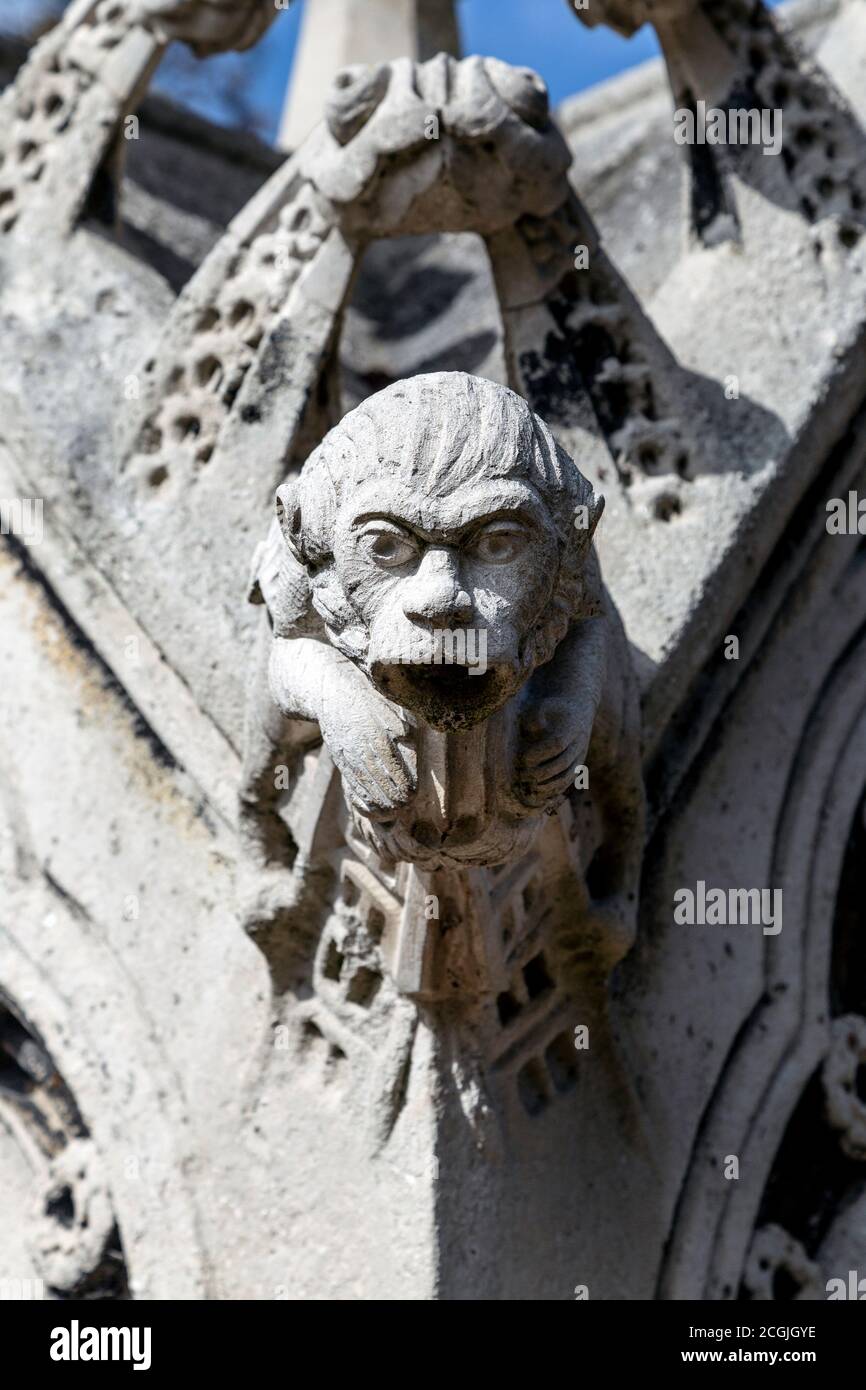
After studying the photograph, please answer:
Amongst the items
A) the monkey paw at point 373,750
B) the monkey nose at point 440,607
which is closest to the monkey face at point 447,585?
the monkey nose at point 440,607

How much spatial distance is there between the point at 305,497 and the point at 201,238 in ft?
8.19

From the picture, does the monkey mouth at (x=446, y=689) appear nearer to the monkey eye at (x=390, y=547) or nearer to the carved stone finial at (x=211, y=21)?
the monkey eye at (x=390, y=547)

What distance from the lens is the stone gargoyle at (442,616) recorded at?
239 cm

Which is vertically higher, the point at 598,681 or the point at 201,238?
the point at 201,238

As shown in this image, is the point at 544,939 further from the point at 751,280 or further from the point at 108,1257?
the point at 751,280

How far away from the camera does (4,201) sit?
402cm

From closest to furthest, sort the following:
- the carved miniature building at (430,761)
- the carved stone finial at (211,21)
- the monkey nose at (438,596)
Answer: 1. the monkey nose at (438,596)
2. the carved miniature building at (430,761)
3. the carved stone finial at (211,21)

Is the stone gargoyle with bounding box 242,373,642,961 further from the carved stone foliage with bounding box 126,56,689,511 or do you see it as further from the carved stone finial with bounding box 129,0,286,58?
the carved stone finial with bounding box 129,0,286,58

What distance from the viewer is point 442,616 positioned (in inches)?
93.0

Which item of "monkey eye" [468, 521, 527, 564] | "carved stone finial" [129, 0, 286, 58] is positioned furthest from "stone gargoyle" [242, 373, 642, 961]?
"carved stone finial" [129, 0, 286, 58]

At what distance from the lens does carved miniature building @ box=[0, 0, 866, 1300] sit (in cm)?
302

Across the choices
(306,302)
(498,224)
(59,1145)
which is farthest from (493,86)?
(59,1145)
